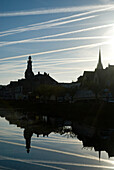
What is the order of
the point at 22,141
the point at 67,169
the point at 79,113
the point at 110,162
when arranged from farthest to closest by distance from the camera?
the point at 79,113, the point at 22,141, the point at 110,162, the point at 67,169

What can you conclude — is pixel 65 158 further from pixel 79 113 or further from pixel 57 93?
pixel 57 93

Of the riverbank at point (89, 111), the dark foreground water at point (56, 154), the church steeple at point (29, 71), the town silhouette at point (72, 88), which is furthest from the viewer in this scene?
the church steeple at point (29, 71)

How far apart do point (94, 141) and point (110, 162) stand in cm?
635

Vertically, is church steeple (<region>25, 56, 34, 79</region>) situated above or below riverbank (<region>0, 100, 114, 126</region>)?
above

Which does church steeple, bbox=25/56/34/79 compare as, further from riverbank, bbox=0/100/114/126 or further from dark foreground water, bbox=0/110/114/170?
dark foreground water, bbox=0/110/114/170

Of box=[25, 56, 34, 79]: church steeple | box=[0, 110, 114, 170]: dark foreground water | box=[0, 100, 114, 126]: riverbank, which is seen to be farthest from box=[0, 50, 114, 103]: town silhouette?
box=[0, 110, 114, 170]: dark foreground water

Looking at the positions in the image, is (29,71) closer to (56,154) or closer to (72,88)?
(72,88)

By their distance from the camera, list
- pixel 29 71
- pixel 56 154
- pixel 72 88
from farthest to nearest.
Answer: pixel 29 71, pixel 72 88, pixel 56 154

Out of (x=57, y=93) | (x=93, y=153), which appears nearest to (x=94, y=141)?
(x=93, y=153)

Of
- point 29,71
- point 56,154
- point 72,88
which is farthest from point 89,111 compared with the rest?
point 29,71

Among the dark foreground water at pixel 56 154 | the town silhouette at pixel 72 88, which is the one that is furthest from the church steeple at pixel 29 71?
the dark foreground water at pixel 56 154

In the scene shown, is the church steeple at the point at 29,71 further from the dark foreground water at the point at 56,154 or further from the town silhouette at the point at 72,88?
the dark foreground water at the point at 56,154

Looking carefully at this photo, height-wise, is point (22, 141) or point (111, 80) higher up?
point (111, 80)

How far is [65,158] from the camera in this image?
1430 centimetres
